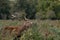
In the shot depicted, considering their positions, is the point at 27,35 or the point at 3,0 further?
the point at 3,0

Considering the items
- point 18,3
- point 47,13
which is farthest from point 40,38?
point 18,3

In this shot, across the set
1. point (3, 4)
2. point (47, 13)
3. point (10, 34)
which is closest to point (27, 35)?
point (10, 34)

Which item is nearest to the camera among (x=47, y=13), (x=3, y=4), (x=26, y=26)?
(x=26, y=26)

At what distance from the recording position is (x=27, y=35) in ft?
25.5

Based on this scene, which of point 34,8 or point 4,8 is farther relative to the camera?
point 34,8

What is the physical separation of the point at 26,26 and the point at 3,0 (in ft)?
100.0

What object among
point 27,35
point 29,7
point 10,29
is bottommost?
point 29,7

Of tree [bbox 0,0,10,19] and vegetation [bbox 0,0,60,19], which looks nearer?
vegetation [bbox 0,0,60,19]

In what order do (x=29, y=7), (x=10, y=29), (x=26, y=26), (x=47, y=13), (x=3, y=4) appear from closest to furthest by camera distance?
(x=26, y=26) → (x=10, y=29) → (x=47, y=13) → (x=3, y=4) → (x=29, y=7)

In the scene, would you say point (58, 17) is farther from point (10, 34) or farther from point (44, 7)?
point (10, 34)

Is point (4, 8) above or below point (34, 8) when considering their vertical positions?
above

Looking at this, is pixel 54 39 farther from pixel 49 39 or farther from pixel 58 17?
pixel 58 17

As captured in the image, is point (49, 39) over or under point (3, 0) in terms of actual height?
over

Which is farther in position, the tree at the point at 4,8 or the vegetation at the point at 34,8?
the tree at the point at 4,8
